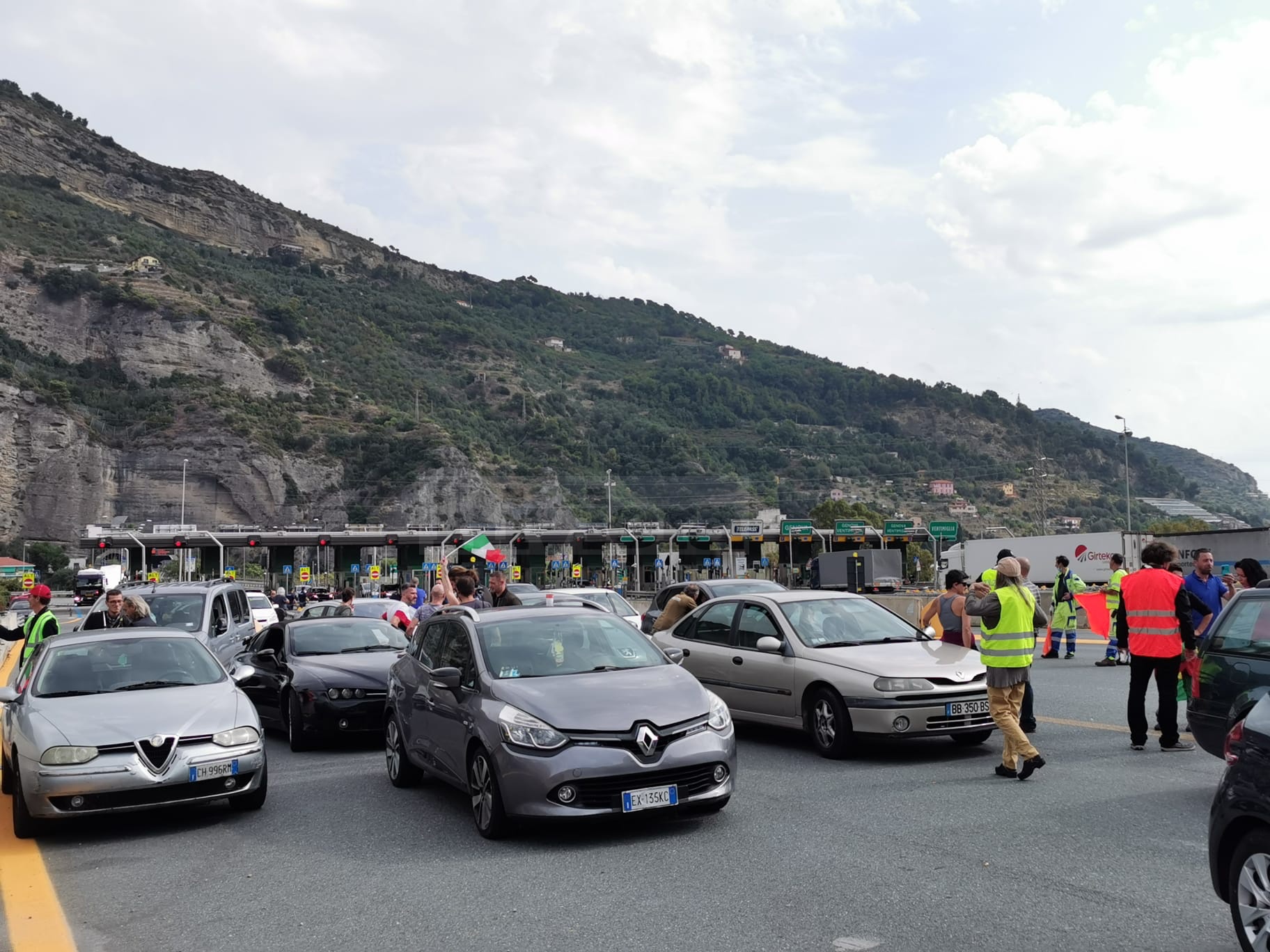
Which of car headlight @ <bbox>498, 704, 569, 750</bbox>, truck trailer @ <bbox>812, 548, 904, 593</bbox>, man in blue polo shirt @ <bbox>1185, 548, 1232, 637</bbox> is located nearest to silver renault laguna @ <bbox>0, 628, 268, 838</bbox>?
car headlight @ <bbox>498, 704, 569, 750</bbox>

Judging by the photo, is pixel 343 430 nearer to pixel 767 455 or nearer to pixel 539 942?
pixel 767 455

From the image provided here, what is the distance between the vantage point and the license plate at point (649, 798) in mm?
7355

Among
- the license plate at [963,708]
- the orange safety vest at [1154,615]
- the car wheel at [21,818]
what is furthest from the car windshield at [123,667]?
the orange safety vest at [1154,615]

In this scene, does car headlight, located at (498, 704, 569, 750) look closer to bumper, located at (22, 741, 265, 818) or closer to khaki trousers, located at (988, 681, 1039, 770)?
bumper, located at (22, 741, 265, 818)

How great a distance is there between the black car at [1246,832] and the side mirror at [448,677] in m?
5.09

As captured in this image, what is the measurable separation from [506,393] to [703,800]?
165m

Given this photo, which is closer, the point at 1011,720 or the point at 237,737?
the point at 237,737

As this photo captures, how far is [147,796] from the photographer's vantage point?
26.4ft

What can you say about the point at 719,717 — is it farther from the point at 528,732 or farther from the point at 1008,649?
the point at 1008,649

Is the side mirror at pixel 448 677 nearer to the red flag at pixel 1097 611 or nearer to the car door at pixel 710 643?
the car door at pixel 710 643

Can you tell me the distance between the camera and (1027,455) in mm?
178250

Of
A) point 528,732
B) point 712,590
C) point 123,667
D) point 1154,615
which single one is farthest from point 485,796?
point 712,590

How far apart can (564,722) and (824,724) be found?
13.0 ft

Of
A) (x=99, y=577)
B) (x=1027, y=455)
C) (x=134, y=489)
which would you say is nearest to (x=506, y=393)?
(x=134, y=489)
